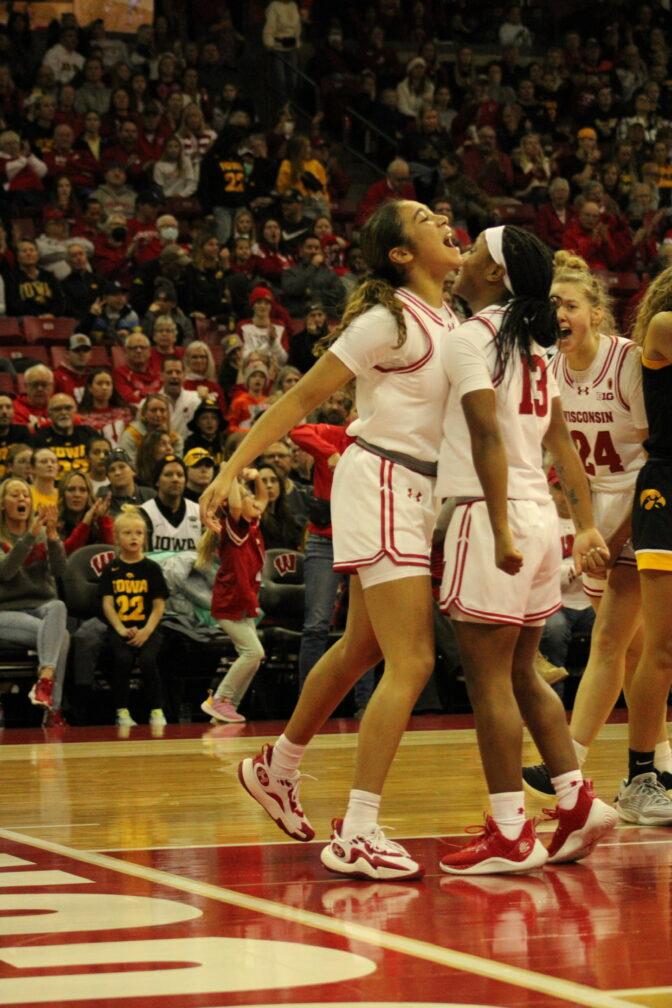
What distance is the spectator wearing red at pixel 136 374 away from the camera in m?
12.7

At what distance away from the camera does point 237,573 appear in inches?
392

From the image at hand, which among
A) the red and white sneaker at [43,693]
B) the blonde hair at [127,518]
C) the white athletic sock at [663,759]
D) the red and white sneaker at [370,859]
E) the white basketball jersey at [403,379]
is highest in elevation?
the white basketball jersey at [403,379]

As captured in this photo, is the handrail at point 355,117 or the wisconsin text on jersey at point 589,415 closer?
the wisconsin text on jersey at point 589,415

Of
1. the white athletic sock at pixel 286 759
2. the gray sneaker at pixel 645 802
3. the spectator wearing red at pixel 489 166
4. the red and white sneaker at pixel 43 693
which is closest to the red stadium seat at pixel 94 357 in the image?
the red and white sneaker at pixel 43 693

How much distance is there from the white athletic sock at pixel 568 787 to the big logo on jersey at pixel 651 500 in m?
0.99

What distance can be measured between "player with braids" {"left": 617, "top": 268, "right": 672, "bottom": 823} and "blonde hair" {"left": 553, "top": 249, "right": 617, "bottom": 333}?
0.77ft

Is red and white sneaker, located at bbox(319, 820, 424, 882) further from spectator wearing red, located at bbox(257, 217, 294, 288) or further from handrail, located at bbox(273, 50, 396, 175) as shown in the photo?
handrail, located at bbox(273, 50, 396, 175)

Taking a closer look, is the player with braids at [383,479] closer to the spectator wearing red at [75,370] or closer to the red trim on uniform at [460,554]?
the red trim on uniform at [460,554]

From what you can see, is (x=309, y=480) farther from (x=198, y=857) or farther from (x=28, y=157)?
(x=198, y=857)

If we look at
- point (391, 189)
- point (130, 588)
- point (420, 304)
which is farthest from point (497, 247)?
point (391, 189)

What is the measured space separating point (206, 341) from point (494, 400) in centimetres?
1017

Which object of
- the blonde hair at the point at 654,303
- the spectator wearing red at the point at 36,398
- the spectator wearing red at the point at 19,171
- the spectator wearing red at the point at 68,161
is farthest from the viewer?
the spectator wearing red at the point at 68,161

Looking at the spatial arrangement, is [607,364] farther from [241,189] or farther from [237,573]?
[241,189]

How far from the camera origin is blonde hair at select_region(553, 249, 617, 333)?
18.1 ft
